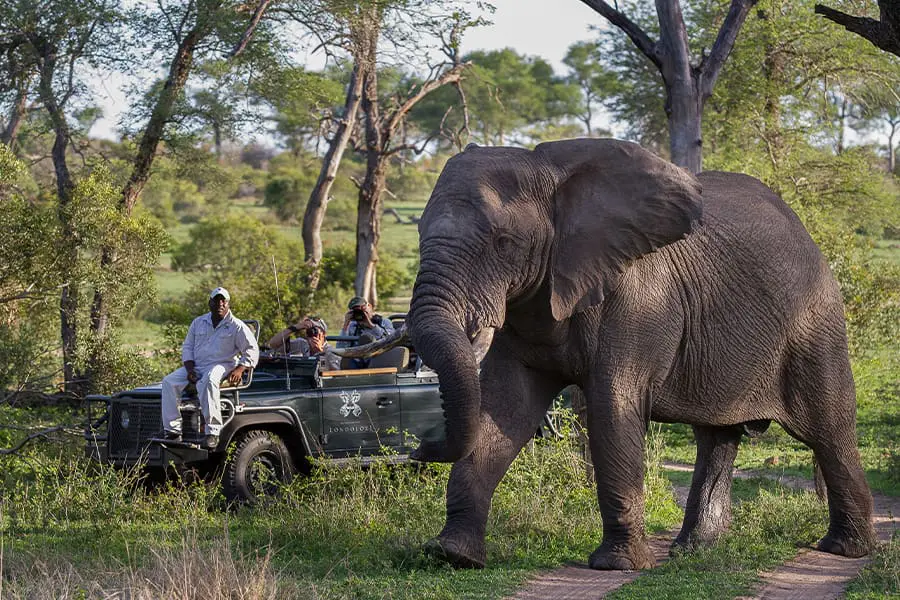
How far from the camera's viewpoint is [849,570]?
8430 millimetres

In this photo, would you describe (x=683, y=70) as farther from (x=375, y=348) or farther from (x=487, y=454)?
(x=487, y=454)

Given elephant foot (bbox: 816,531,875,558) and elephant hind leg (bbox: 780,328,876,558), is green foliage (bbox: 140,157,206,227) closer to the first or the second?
elephant hind leg (bbox: 780,328,876,558)

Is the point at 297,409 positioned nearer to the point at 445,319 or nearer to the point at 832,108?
the point at 445,319

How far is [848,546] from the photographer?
898 cm

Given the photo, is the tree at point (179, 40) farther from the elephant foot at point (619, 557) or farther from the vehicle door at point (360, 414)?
the elephant foot at point (619, 557)

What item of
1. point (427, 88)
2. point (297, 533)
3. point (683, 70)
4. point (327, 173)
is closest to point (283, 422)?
point (297, 533)

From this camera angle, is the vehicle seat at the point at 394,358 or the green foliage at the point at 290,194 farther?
the green foliage at the point at 290,194

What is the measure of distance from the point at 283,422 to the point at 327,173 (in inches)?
469

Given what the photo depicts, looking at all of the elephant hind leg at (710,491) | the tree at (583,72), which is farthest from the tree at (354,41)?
the tree at (583,72)

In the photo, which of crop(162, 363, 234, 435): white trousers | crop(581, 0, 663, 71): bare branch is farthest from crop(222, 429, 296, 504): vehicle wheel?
crop(581, 0, 663, 71): bare branch

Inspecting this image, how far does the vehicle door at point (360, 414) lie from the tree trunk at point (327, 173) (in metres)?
9.82

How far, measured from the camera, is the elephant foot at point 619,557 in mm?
7895

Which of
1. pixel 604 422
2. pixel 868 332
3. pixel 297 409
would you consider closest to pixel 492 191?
pixel 604 422

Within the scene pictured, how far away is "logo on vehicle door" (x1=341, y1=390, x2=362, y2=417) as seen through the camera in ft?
37.0
